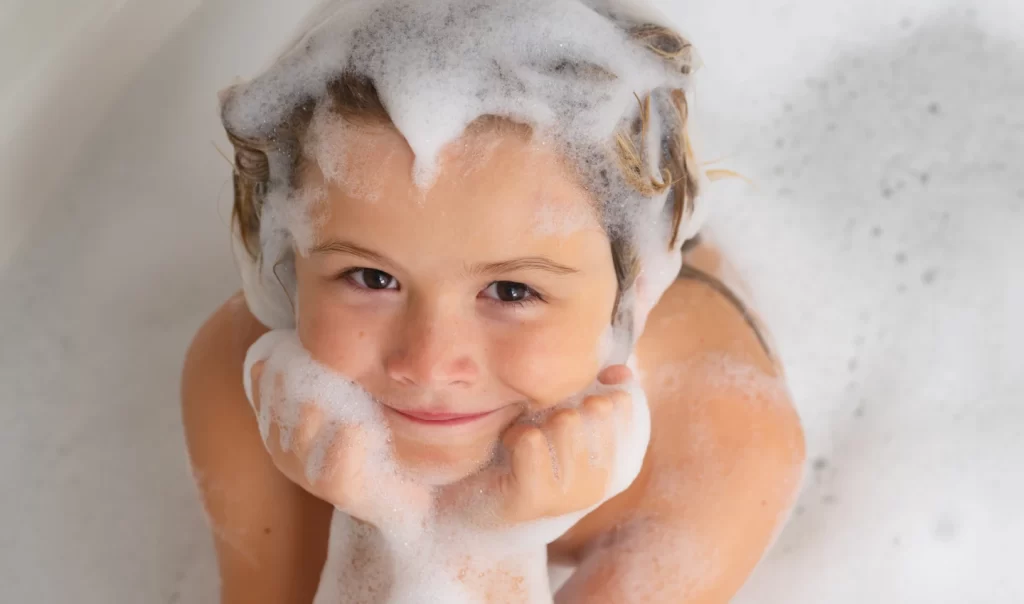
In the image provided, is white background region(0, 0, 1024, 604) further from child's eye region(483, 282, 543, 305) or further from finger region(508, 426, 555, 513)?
child's eye region(483, 282, 543, 305)

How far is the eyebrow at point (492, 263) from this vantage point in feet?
2.50

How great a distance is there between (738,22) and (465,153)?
36.7 inches

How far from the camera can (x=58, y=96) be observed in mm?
1355

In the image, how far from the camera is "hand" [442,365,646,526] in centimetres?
83

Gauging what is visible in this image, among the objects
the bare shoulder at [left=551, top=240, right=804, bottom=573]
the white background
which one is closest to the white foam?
the bare shoulder at [left=551, top=240, right=804, bottom=573]

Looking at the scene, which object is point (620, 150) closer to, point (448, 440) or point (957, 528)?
point (448, 440)

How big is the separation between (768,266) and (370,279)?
0.80 metres

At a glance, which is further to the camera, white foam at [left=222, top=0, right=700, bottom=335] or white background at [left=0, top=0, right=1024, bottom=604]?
white background at [left=0, top=0, right=1024, bottom=604]

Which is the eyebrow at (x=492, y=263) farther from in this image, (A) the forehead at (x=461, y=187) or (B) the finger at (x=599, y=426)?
(B) the finger at (x=599, y=426)

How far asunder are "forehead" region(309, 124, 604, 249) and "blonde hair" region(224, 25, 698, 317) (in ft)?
0.08

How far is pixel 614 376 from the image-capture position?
911 millimetres

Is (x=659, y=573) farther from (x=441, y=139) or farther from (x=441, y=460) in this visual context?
(x=441, y=139)

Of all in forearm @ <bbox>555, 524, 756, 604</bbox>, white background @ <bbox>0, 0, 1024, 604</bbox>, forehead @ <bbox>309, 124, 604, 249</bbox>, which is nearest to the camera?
forehead @ <bbox>309, 124, 604, 249</bbox>

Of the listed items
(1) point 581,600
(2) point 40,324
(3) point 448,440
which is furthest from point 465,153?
(2) point 40,324
